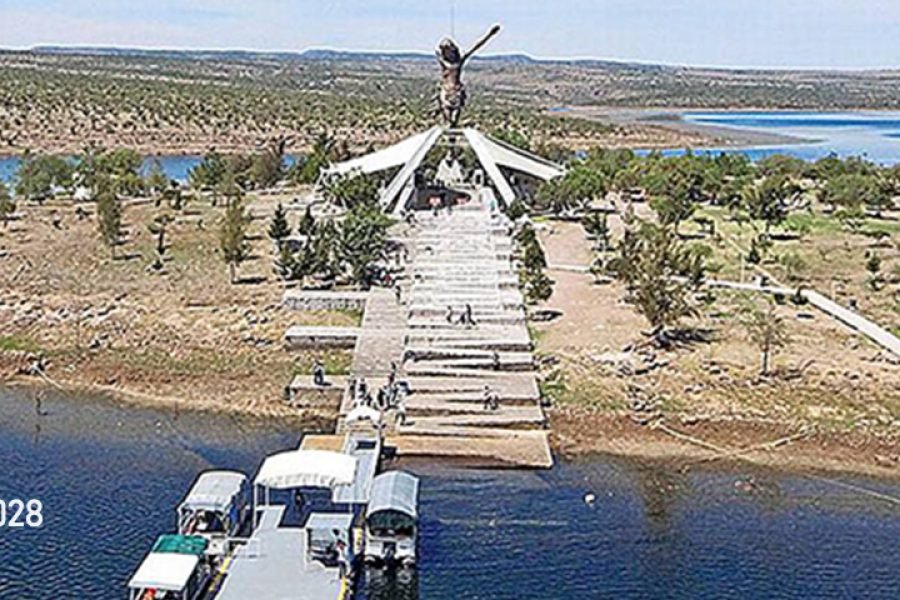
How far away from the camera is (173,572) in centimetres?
2469

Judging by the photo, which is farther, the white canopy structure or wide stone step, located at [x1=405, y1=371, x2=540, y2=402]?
the white canopy structure

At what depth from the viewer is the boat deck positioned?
2523 centimetres

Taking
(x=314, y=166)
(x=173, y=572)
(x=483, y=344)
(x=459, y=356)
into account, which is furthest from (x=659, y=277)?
(x=314, y=166)

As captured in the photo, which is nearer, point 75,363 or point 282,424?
point 282,424

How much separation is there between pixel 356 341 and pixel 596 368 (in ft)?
26.4

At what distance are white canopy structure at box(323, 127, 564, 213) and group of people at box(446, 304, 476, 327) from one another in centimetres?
2162

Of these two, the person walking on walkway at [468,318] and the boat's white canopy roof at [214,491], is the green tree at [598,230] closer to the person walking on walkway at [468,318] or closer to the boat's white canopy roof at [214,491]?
the person walking on walkway at [468,318]

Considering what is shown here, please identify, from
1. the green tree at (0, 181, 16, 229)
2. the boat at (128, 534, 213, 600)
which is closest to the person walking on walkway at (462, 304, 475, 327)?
the boat at (128, 534, 213, 600)

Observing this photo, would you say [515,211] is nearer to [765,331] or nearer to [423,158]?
[423,158]

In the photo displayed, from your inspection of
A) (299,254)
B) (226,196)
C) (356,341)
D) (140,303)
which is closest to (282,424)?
(356,341)

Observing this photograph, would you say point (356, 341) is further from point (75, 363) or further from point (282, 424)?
point (75, 363)

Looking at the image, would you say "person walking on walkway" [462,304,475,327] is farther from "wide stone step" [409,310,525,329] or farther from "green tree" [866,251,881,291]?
"green tree" [866,251,881,291]

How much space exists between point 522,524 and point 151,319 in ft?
71.7

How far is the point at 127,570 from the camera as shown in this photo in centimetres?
2670
